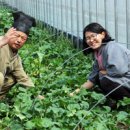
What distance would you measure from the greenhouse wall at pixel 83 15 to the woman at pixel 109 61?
1022 millimetres

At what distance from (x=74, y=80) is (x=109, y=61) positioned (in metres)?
1.07

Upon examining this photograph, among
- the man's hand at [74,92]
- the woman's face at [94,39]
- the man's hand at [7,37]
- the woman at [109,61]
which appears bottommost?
the man's hand at [74,92]

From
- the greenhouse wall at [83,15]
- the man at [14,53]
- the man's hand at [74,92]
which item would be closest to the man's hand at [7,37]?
the man at [14,53]

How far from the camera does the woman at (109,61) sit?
4680 mm

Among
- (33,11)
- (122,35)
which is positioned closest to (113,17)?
(122,35)

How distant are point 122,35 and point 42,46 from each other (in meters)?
2.02

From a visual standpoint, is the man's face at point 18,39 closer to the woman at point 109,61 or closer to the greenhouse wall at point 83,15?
the woman at point 109,61

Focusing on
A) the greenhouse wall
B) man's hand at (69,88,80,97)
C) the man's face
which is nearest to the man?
the man's face

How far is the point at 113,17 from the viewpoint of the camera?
257 inches

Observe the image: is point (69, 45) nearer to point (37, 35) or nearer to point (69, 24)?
point (69, 24)

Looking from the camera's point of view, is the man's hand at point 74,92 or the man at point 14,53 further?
the man's hand at point 74,92

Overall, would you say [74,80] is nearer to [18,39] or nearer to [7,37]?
[18,39]

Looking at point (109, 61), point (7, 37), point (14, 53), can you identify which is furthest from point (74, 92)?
point (7, 37)

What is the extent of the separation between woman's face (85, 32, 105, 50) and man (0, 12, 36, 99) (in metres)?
0.68
